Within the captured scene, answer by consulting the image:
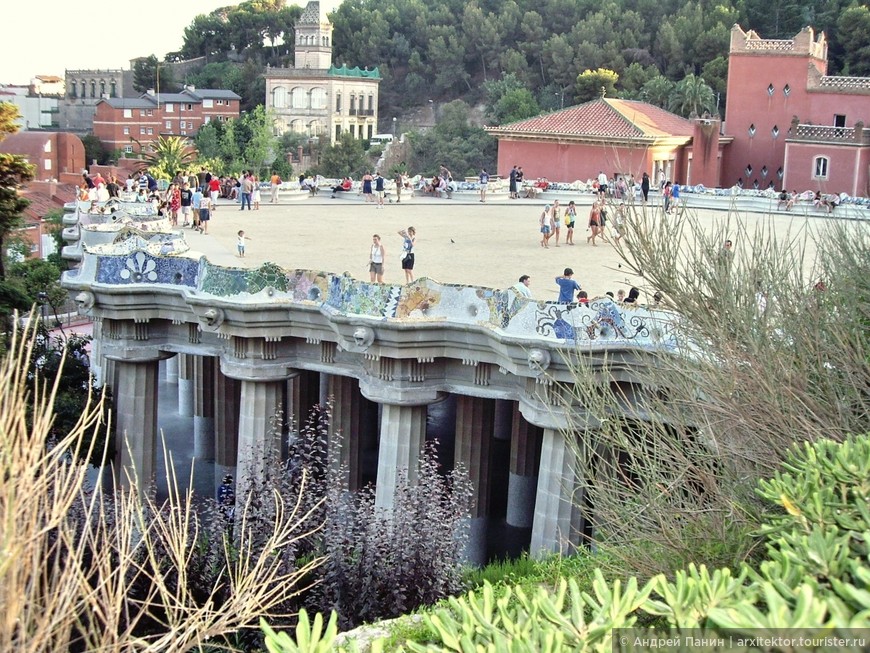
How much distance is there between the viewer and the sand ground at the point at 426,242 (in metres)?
26.2

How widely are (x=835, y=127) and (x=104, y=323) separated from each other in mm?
43191

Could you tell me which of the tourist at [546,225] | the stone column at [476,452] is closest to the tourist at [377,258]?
the stone column at [476,452]

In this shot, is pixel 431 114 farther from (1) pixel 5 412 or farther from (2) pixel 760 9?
(1) pixel 5 412

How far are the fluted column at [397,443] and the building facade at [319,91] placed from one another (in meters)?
107

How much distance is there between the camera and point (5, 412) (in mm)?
7996

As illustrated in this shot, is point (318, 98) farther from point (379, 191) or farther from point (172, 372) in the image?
point (172, 372)

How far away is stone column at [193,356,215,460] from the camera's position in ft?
97.0

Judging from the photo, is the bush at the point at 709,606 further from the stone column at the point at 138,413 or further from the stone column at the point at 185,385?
the stone column at the point at 185,385

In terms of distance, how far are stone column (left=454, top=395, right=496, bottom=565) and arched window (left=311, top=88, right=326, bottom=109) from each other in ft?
358

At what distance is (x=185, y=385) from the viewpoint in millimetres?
32969

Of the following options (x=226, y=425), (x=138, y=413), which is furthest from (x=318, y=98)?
(x=138, y=413)

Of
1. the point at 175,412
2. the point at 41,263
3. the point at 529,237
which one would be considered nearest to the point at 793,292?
the point at 529,237

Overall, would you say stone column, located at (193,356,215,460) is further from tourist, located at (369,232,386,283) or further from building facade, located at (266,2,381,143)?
building facade, located at (266,2,381,143)

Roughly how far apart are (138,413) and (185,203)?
9.46 meters
